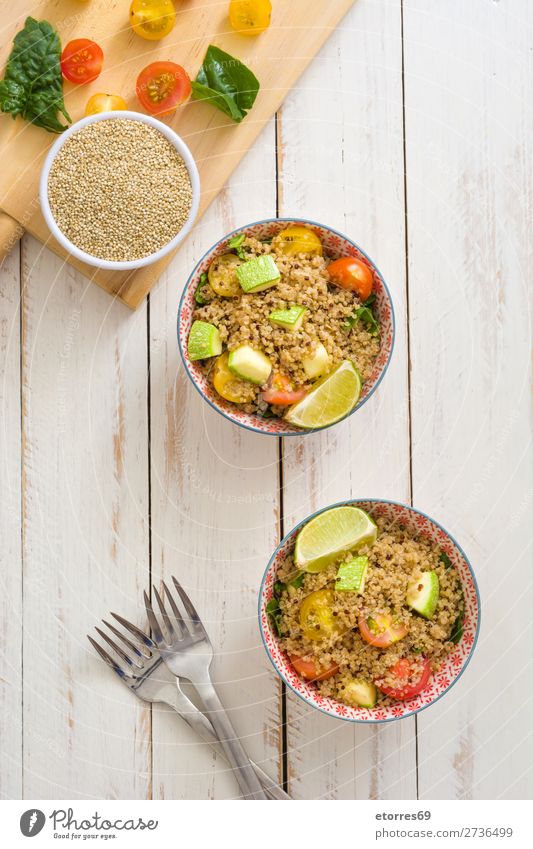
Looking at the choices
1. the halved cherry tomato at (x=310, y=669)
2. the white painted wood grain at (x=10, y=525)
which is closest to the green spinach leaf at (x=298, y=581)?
the halved cherry tomato at (x=310, y=669)

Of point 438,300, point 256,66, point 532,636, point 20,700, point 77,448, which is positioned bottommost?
point 20,700

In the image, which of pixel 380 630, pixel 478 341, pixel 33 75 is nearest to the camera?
pixel 380 630

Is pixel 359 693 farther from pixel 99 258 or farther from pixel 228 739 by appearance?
pixel 99 258

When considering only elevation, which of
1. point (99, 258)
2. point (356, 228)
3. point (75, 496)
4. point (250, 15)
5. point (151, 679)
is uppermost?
point (250, 15)

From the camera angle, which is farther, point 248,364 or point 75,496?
point 75,496
